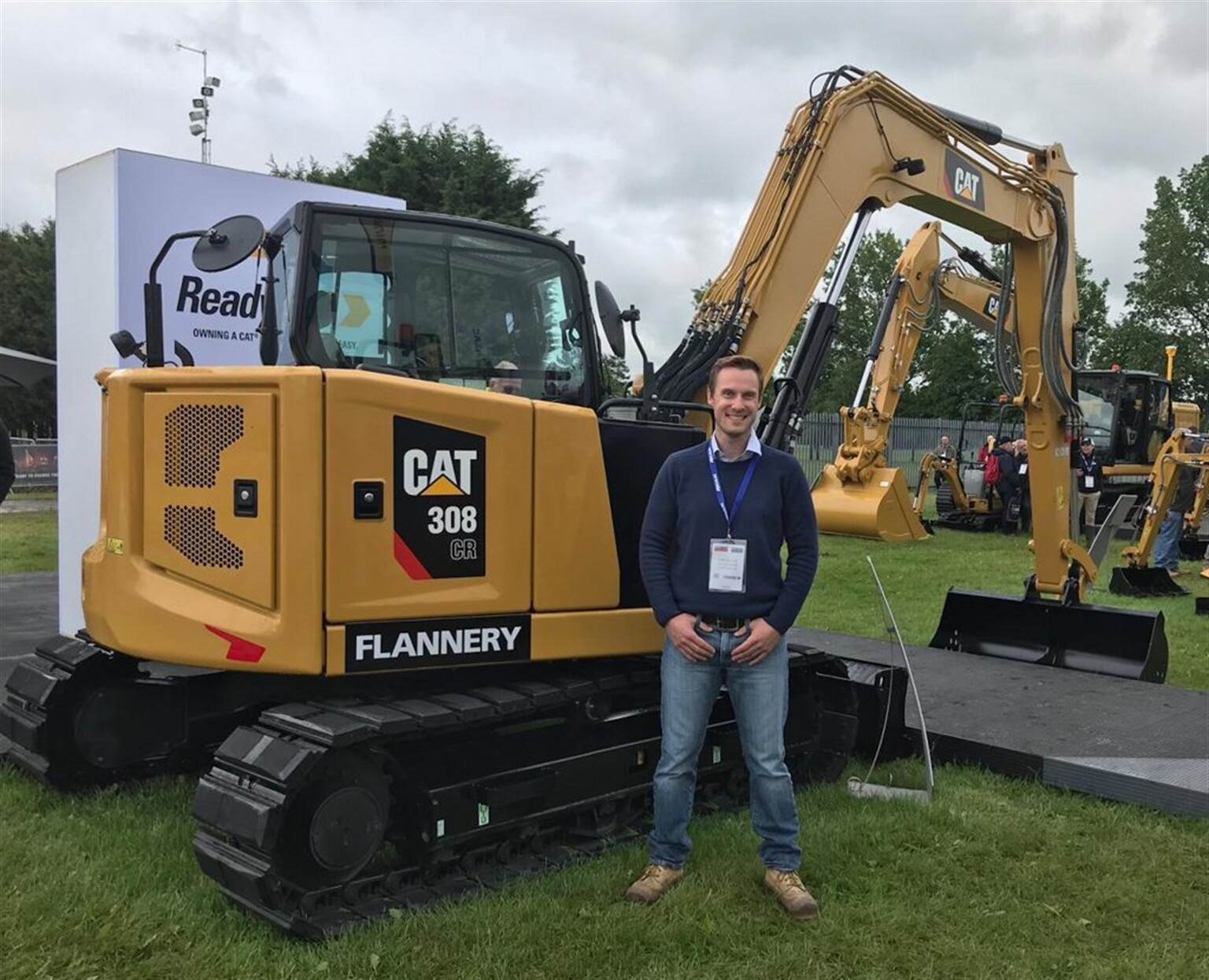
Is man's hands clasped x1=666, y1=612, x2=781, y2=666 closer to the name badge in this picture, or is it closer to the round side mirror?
the name badge

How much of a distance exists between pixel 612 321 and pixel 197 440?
170 cm

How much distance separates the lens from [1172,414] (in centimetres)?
1903

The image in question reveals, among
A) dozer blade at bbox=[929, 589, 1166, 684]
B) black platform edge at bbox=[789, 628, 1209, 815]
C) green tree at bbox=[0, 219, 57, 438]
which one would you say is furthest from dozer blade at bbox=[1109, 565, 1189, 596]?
green tree at bbox=[0, 219, 57, 438]

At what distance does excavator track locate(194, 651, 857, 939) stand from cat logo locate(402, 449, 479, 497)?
31.2 inches

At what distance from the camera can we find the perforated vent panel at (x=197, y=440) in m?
3.79

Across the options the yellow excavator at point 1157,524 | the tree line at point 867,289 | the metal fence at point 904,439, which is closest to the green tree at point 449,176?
the tree line at point 867,289

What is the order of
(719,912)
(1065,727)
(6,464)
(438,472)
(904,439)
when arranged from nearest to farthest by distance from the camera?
(719,912), (438,472), (1065,727), (6,464), (904,439)

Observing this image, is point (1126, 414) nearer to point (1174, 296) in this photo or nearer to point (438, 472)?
point (438, 472)

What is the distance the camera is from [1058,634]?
7777mm

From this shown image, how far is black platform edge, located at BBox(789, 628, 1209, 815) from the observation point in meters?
4.97

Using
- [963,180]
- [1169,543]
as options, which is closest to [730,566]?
[963,180]

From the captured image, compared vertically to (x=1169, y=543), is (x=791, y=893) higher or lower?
lower

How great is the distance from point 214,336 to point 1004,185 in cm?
569

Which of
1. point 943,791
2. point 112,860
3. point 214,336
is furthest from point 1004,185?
point 112,860
